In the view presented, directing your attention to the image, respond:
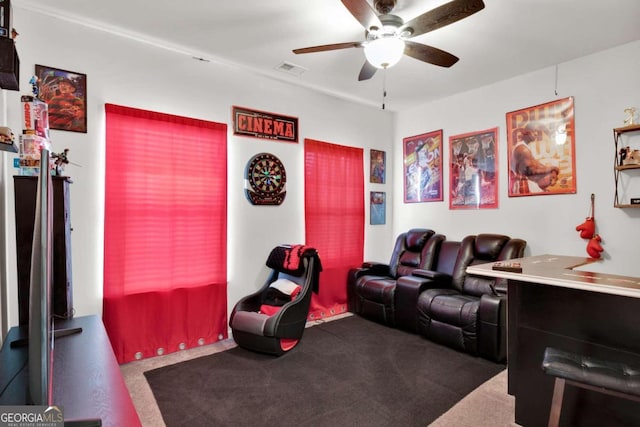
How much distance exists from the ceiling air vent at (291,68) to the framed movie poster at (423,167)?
6.70 feet

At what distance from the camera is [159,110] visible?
3092 mm

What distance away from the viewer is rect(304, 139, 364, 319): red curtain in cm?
414

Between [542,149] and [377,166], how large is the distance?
6.73 feet

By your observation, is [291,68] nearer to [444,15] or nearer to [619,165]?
[444,15]

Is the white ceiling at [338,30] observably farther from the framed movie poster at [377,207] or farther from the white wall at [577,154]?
the framed movie poster at [377,207]

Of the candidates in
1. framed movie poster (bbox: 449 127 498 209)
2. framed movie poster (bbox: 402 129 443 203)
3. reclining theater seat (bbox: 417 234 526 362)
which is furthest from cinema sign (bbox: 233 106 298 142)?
reclining theater seat (bbox: 417 234 526 362)

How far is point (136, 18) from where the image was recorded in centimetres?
264

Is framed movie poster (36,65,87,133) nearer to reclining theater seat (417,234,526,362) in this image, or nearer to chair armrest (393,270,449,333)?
chair armrest (393,270,449,333)

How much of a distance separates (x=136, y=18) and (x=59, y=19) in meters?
0.62

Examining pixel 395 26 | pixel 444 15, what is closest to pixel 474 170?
pixel 395 26

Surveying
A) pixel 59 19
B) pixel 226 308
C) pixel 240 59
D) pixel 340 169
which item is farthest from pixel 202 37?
pixel 226 308

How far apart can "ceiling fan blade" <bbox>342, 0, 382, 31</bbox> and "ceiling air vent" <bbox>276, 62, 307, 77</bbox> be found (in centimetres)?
148

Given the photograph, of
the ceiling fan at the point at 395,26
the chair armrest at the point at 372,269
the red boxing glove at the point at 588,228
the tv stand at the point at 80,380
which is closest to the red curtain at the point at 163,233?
the tv stand at the point at 80,380

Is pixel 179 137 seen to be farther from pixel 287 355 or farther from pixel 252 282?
pixel 287 355
